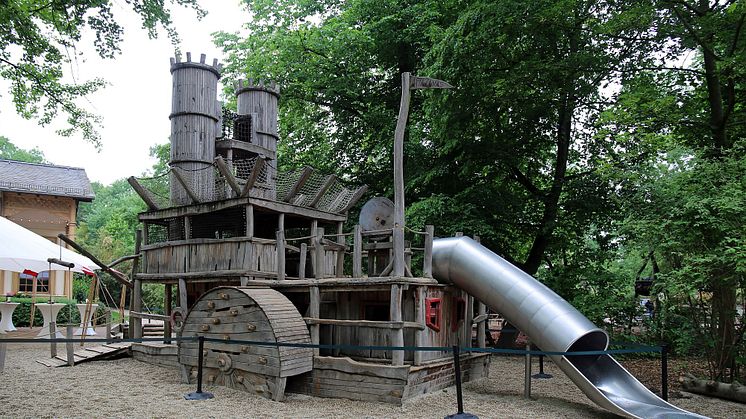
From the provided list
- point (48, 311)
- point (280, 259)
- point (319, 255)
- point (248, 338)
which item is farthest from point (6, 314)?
point (319, 255)

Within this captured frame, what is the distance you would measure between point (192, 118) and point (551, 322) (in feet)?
33.2

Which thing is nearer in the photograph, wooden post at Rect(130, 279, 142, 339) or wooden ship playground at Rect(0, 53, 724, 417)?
wooden ship playground at Rect(0, 53, 724, 417)

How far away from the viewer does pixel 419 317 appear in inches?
360

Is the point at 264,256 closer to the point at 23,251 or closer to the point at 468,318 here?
the point at 468,318

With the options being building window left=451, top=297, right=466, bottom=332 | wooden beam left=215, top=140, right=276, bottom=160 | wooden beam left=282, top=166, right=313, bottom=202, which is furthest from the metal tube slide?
wooden beam left=215, top=140, right=276, bottom=160

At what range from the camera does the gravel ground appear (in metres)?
7.84

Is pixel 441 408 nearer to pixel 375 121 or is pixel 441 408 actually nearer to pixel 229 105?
pixel 375 121

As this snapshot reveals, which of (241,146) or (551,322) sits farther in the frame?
(241,146)

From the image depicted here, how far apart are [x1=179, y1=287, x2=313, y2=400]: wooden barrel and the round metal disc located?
2085mm

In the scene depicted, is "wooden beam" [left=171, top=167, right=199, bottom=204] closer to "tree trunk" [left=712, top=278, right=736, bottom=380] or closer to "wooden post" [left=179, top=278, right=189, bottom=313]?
"wooden post" [left=179, top=278, right=189, bottom=313]

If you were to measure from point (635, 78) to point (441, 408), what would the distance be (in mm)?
10163

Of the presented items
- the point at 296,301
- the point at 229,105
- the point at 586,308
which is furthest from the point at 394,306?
the point at 229,105

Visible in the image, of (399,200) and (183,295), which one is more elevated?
(399,200)

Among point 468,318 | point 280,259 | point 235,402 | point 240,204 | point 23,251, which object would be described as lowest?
point 235,402
